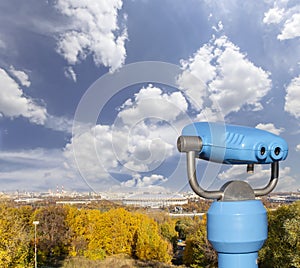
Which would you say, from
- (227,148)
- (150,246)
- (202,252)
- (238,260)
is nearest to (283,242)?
(202,252)

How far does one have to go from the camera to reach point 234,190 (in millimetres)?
3160

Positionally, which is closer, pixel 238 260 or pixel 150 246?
pixel 238 260

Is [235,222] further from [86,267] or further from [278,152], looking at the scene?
[86,267]

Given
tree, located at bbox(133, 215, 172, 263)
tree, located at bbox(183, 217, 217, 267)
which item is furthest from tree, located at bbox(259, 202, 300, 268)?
tree, located at bbox(133, 215, 172, 263)

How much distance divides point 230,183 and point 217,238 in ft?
1.61

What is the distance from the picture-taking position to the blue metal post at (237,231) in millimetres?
2994

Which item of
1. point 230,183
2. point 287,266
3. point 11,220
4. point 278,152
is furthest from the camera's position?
point 287,266

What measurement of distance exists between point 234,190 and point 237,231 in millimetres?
359

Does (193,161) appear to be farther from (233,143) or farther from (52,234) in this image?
(52,234)

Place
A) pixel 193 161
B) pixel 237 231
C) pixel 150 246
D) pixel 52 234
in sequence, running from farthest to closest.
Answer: pixel 52 234 < pixel 150 246 < pixel 193 161 < pixel 237 231

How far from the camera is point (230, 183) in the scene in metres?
3.19

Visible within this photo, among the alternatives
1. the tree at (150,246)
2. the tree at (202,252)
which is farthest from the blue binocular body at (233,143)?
the tree at (150,246)

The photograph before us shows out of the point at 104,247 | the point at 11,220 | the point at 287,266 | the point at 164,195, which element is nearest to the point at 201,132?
the point at 164,195

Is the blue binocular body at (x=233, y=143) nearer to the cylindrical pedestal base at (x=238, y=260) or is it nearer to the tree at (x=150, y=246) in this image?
the cylindrical pedestal base at (x=238, y=260)
